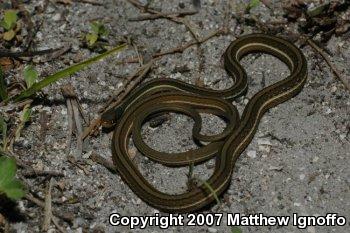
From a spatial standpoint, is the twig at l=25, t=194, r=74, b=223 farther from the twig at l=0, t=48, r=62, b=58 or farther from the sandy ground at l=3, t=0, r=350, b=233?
the twig at l=0, t=48, r=62, b=58

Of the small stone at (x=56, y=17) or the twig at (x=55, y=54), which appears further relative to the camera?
the small stone at (x=56, y=17)

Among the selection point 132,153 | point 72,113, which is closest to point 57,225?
point 132,153

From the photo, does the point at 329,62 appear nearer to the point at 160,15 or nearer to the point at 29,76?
the point at 160,15

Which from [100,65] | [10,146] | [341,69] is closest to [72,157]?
[10,146]

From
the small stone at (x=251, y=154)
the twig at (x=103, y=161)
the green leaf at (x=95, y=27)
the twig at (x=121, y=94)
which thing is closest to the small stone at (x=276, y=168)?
the small stone at (x=251, y=154)

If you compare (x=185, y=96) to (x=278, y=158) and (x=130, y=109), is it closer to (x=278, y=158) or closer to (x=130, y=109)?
(x=130, y=109)

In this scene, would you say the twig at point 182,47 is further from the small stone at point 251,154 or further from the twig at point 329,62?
the small stone at point 251,154

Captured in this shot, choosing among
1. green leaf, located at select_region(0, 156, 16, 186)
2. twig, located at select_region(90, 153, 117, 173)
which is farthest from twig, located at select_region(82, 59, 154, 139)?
green leaf, located at select_region(0, 156, 16, 186)
